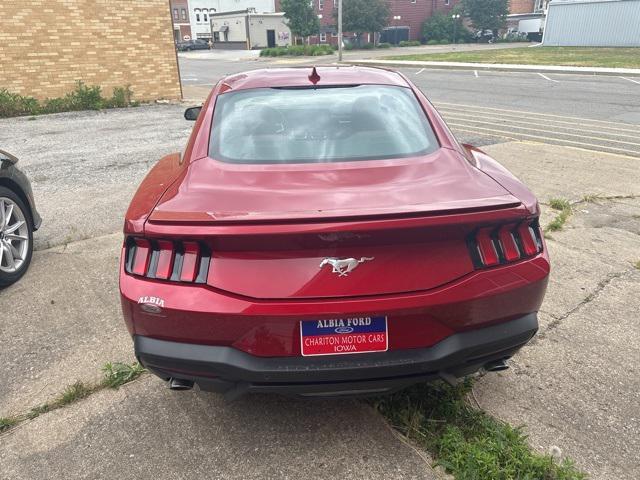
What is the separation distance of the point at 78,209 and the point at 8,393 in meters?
3.45

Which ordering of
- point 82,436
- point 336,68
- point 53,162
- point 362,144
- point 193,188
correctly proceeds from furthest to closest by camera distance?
1. point 53,162
2. point 336,68
3. point 362,144
4. point 82,436
5. point 193,188

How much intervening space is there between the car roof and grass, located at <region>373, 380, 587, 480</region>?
1.86m

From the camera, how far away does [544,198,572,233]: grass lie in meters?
5.12

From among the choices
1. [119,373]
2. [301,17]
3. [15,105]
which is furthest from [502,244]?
[301,17]

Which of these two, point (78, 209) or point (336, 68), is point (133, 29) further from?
point (336, 68)

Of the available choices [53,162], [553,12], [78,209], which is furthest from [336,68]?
[553,12]

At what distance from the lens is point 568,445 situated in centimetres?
241

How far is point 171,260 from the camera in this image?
209cm

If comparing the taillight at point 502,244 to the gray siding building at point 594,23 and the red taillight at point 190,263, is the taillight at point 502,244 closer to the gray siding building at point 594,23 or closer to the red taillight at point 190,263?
the red taillight at point 190,263

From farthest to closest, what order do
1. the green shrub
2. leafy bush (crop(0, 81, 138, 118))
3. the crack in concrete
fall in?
1. leafy bush (crop(0, 81, 138, 118))
2. the green shrub
3. the crack in concrete

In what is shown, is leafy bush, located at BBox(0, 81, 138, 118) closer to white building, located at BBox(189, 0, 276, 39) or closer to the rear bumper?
the rear bumper

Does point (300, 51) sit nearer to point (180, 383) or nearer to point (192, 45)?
point (192, 45)

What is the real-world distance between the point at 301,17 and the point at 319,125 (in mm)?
60914

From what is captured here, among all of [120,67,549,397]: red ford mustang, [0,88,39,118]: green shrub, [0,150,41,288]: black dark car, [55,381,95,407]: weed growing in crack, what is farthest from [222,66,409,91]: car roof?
[0,88,39,118]: green shrub
